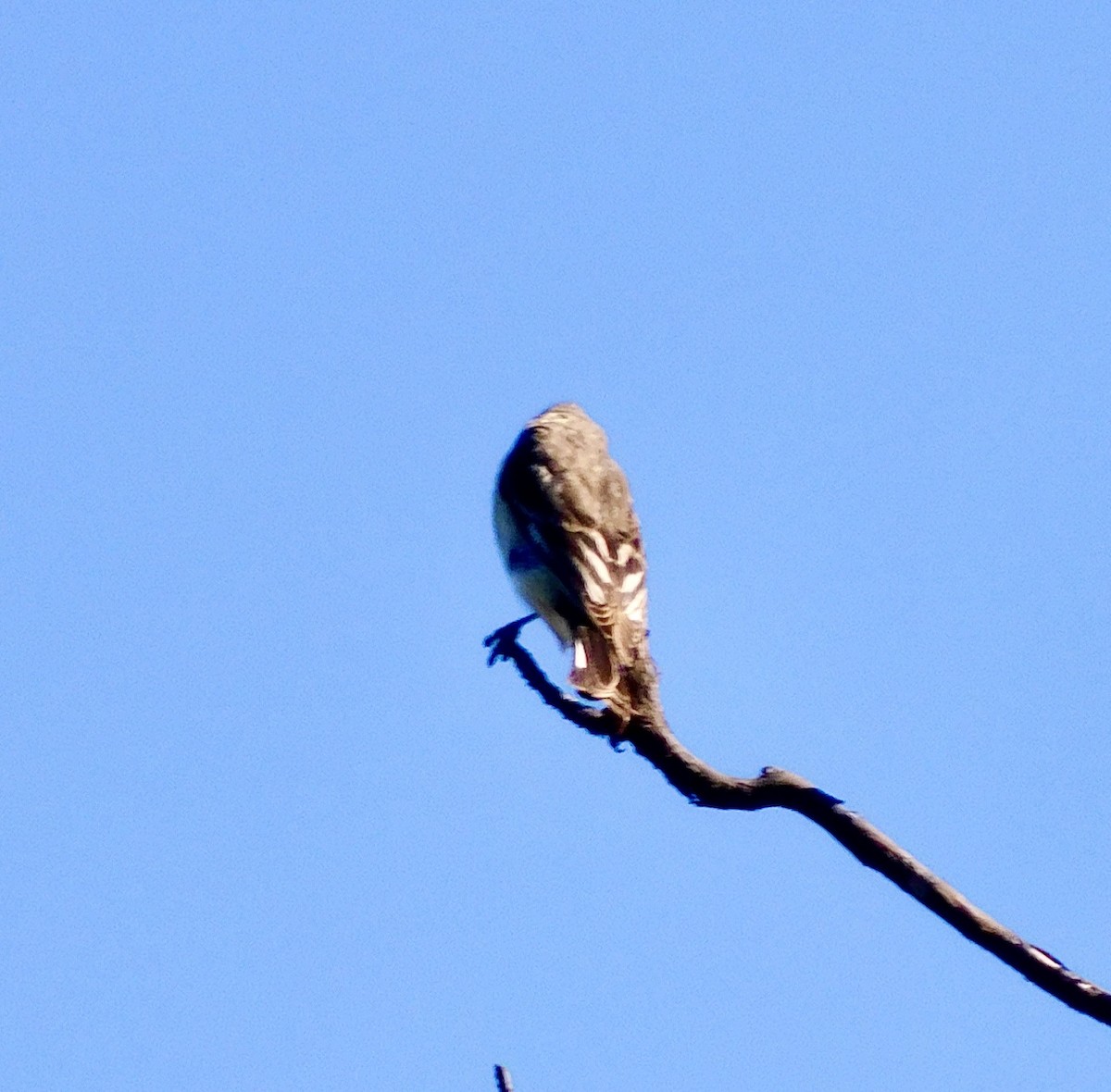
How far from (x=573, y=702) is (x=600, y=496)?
9.90 feet

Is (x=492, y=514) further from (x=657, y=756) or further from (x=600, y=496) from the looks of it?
(x=657, y=756)

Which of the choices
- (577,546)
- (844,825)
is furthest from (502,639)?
(844,825)

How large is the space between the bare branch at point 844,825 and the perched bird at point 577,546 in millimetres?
1145

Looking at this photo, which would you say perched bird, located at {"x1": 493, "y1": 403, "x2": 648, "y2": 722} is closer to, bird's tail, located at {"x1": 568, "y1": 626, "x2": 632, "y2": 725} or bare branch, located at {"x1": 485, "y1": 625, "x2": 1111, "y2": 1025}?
bird's tail, located at {"x1": 568, "y1": 626, "x2": 632, "y2": 725}

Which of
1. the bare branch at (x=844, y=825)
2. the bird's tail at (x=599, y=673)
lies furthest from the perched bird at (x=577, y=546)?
the bare branch at (x=844, y=825)

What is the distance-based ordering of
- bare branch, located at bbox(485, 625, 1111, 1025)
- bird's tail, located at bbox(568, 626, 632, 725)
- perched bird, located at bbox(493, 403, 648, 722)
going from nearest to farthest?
bare branch, located at bbox(485, 625, 1111, 1025) → bird's tail, located at bbox(568, 626, 632, 725) → perched bird, located at bbox(493, 403, 648, 722)

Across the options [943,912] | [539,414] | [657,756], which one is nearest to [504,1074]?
[943,912]

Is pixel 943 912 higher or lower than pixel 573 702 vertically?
lower

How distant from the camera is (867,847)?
4.15 m

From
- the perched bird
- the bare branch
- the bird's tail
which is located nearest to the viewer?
the bare branch

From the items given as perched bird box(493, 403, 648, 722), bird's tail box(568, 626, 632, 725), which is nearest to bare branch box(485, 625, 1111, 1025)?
bird's tail box(568, 626, 632, 725)

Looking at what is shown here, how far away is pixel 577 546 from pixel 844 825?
13.1 ft

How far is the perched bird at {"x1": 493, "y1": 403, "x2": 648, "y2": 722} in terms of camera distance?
7.12m

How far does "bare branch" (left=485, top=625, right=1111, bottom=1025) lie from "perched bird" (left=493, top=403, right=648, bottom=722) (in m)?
1.15
